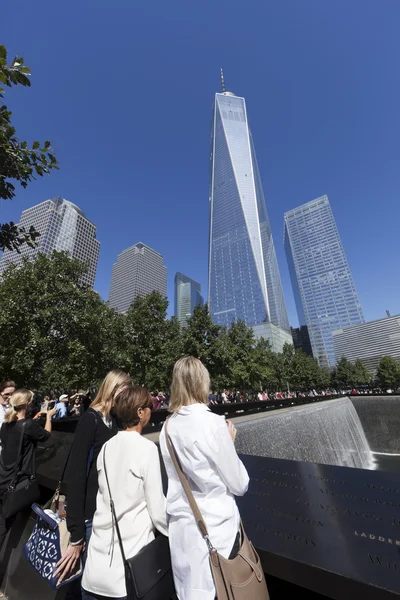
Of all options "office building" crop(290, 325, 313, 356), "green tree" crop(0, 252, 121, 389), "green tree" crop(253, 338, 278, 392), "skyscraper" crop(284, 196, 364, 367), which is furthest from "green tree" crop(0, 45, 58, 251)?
"office building" crop(290, 325, 313, 356)

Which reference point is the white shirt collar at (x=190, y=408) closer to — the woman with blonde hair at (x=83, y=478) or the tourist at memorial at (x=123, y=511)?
the tourist at memorial at (x=123, y=511)

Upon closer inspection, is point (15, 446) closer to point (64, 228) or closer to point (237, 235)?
point (64, 228)

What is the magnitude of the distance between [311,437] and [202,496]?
43.2 ft

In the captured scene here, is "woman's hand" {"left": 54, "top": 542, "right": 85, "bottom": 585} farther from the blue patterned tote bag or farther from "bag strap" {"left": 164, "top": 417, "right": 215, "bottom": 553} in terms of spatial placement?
"bag strap" {"left": 164, "top": 417, "right": 215, "bottom": 553}

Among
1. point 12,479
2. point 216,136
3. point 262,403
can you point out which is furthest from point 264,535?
point 216,136

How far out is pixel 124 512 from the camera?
1.53 meters

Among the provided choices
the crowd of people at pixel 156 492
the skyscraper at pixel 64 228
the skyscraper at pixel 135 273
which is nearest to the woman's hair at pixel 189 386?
the crowd of people at pixel 156 492

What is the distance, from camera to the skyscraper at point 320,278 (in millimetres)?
137500

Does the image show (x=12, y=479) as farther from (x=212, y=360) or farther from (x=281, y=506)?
(x=212, y=360)

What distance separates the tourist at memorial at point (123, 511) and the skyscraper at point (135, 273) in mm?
156934

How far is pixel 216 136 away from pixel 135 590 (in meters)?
170

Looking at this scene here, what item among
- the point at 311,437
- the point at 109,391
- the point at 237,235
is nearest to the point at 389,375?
the point at 311,437

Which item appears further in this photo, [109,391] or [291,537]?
[109,391]

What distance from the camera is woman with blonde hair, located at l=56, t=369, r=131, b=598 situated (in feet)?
A: 5.44
